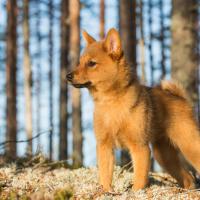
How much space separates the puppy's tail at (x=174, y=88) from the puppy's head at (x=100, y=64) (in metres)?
1.31

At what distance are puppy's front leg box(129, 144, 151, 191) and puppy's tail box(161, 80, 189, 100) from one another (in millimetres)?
1570

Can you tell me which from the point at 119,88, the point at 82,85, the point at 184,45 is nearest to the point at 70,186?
the point at 82,85

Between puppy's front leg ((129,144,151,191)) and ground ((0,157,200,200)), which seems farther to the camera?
puppy's front leg ((129,144,151,191))

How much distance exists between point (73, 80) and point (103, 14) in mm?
18156

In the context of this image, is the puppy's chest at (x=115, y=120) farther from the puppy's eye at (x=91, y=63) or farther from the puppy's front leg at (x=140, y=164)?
the puppy's eye at (x=91, y=63)

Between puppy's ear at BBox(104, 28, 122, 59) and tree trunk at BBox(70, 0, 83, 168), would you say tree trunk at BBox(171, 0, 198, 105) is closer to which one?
puppy's ear at BBox(104, 28, 122, 59)

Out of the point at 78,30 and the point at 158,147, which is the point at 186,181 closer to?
the point at 158,147

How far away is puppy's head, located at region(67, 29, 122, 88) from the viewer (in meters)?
5.20

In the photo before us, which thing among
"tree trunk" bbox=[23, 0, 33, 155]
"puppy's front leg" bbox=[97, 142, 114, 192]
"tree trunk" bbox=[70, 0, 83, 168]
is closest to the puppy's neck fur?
"puppy's front leg" bbox=[97, 142, 114, 192]

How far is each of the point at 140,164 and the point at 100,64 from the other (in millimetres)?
1340

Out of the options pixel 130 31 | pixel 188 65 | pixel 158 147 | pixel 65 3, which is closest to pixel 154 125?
pixel 158 147

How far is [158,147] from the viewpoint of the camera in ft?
21.0

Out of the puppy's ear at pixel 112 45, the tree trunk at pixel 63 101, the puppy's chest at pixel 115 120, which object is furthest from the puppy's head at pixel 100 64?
the tree trunk at pixel 63 101

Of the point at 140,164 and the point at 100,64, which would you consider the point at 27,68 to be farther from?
the point at 140,164
